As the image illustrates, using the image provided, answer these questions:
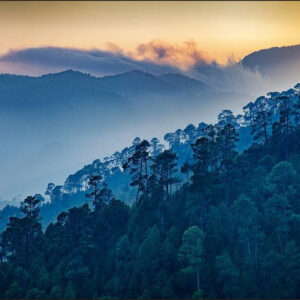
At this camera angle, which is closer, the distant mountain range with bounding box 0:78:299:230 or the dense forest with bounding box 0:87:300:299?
the dense forest with bounding box 0:87:300:299

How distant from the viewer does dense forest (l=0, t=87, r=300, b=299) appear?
6769 cm

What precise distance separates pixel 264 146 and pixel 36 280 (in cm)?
4732

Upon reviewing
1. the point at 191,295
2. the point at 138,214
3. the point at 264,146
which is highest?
the point at 264,146

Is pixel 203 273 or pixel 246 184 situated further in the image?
pixel 246 184

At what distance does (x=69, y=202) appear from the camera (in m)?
178

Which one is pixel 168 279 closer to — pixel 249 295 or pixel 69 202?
pixel 249 295

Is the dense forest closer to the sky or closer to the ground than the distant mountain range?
closer to the ground

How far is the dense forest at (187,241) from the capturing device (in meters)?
67.7

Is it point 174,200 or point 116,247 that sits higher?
point 174,200

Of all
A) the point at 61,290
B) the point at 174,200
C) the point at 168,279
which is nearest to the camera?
the point at 168,279

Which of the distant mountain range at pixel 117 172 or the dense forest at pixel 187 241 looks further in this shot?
the distant mountain range at pixel 117 172

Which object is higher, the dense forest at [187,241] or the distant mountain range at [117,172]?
the distant mountain range at [117,172]

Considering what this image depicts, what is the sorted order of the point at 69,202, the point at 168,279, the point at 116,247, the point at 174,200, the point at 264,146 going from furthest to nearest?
the point at 69,202 → the point at 264,146 → the point at 174,200 → the point at 116,247 → the point at 168,279

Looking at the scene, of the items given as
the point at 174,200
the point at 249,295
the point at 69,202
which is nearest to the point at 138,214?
the point at 174,200
